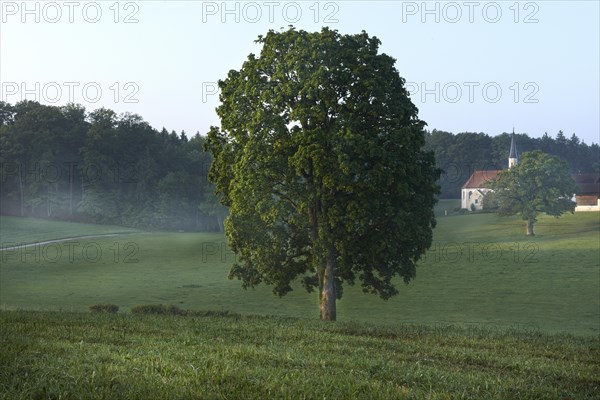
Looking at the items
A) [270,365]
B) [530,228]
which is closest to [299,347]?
[270,365]

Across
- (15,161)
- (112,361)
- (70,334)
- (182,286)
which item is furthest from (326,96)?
(15,161)

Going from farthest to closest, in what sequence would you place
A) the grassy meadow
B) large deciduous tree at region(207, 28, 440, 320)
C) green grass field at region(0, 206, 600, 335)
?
green grass field at region(0, 206, 600, 335) < large deciduous tree at region(207, 28, 440, 320) < the grassy meadow

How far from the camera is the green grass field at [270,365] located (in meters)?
9.07

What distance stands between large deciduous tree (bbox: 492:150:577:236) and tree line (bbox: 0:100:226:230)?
52.9 m

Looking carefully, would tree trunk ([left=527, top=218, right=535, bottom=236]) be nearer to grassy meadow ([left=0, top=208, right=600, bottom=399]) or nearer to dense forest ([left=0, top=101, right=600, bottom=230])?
grassy meadow ([left=0, top=208, right=600, bottom=399])

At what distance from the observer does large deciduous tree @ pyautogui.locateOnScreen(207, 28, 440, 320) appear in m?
30.5

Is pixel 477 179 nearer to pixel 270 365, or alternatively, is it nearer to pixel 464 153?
pixel 464 153

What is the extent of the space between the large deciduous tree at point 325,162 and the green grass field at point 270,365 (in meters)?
12.3

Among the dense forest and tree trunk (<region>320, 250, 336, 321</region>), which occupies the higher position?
the dense forest

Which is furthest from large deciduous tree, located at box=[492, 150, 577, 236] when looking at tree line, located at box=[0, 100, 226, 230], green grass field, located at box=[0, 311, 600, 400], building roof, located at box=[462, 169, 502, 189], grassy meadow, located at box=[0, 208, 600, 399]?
green grass field, located at box=[0, 311, 600, 400]

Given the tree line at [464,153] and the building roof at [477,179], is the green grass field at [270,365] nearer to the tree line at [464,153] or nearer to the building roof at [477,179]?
the building roof at [477,179]

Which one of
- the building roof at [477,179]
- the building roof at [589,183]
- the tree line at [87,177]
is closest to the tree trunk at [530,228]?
the building roof at [589,183]

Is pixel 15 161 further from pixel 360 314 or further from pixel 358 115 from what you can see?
pixel 358 115

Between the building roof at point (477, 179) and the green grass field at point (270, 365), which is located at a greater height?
the building roof at point (477, 179)
